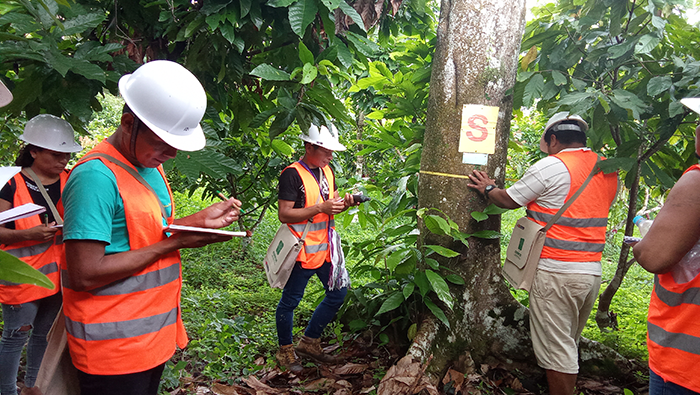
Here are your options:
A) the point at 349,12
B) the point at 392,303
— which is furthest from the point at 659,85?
the point at 392,303

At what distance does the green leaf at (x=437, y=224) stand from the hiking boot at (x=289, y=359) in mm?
1439

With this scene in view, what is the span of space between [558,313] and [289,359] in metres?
1.85

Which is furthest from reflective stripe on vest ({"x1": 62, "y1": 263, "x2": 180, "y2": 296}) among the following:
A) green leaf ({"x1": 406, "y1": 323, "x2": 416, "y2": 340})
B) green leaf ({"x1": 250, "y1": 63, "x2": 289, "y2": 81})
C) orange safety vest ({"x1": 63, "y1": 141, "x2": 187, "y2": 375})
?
green leaf ({"x1": 406, "y1": 323, "x2": 416, "y2": 340})

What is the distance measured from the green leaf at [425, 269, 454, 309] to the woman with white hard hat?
2.13 meters

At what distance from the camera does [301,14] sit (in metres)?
2.03

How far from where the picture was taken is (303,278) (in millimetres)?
3234

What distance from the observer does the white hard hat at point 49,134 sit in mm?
2527

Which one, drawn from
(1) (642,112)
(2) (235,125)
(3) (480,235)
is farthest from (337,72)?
(1) (642,112)

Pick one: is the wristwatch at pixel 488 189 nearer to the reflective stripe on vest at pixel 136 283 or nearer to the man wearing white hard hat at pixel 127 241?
the man wearing white hard hat at pixel 127 241

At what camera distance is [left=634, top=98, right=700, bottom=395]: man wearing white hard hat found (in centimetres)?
145

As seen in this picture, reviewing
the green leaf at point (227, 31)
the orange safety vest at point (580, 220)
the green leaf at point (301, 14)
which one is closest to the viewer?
the green leaf at point (301, 14)

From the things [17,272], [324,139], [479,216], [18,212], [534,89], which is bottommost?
[479,216]

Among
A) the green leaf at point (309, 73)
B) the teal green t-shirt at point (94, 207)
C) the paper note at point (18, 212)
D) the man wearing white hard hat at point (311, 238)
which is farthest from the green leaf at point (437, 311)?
the paper note at point (18, 212)

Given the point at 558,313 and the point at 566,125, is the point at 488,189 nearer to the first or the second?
the point at 566,125
